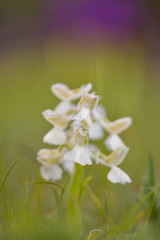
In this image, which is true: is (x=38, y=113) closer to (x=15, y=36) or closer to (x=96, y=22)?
(x=96, y=22)

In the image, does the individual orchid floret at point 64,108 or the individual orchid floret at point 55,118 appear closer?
the individual orchid floret at point 55,118

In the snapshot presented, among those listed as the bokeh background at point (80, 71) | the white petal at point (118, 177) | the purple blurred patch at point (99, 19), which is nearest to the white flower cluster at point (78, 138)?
the white petal at point (118, 177)

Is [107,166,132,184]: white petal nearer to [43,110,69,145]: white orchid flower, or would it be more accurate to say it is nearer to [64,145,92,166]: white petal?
[64,145,92,166]: white petal

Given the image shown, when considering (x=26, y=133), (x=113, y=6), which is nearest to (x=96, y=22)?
(x=113, y=6)

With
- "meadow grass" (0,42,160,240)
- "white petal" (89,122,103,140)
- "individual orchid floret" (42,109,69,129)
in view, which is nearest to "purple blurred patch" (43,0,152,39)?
"meadow grass" (0,42,160,240)

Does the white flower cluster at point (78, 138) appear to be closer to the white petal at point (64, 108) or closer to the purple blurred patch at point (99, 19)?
the white petal at point (64, 108)

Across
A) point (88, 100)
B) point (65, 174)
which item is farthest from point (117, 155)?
point (65, 174)
